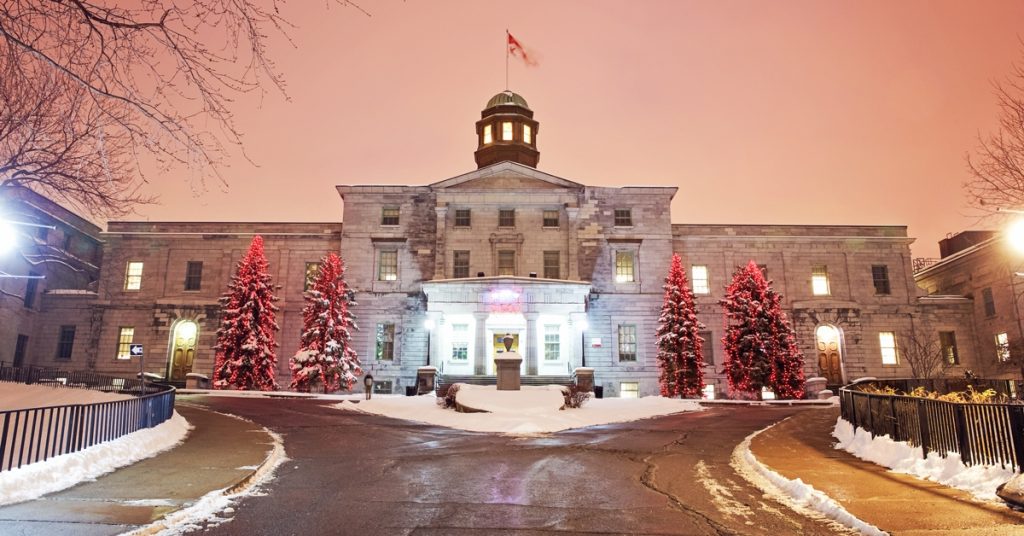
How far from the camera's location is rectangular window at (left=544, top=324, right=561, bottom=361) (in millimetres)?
33969

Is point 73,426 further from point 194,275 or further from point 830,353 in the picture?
point 830,353

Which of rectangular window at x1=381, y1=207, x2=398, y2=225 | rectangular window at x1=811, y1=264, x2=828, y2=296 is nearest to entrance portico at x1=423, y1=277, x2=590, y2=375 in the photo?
rectangular window at x1=381, y1=207, x2=398, y2=225

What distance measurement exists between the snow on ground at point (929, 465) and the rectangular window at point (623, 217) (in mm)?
25854

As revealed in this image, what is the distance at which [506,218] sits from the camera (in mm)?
37562

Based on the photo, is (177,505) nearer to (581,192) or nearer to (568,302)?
(568,302)

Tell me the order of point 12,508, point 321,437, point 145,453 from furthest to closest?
point 321,437 → point 145,453 → point 12,508

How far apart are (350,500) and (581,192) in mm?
31977

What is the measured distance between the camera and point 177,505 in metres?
7.11

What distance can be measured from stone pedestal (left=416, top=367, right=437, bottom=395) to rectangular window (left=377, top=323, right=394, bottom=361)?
6.76m

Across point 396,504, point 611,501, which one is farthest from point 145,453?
point 611,501

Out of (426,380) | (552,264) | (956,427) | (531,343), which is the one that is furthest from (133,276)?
(956,427)

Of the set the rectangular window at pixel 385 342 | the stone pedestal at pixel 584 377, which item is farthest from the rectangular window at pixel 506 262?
the stone pedestal at pixel 584 377

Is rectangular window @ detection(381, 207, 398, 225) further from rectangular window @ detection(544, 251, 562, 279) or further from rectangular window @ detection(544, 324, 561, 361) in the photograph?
rectangular window @ detection(544, 324, 561, 361)

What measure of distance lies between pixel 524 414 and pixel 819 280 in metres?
28.1
